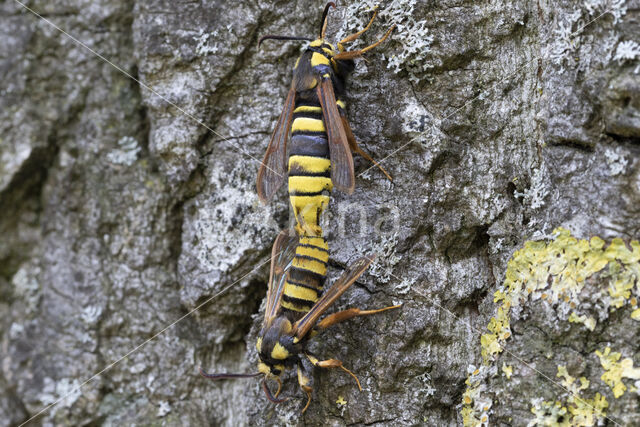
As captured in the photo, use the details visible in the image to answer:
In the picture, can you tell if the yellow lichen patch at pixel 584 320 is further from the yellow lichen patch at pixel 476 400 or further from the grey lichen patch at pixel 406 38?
the grey lichen patch at pixel 406 38

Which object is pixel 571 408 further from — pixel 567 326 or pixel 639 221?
→ pixel 639 221

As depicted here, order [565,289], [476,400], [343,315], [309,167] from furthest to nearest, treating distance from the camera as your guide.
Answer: [309,167]
[343,315]
[476,400]
[565,289]

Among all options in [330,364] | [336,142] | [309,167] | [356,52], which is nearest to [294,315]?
[330,364]

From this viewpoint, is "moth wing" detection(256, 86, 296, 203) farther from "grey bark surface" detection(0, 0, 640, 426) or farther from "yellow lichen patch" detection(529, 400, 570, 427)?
"yellow lichen patch" detection(529, 400, 570, 427)

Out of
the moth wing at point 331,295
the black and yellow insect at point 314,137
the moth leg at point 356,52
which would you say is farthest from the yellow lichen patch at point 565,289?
the moth leg at point 356,52

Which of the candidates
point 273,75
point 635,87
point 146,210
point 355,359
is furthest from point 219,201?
point 635,87

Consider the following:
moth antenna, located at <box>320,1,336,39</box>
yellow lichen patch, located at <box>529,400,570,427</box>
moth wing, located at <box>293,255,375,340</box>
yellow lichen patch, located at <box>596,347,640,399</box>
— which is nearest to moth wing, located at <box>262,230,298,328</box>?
moth wing, located at <box>293,255,375,340</box>

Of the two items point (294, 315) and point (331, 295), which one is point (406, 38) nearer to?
point (331, 295)
